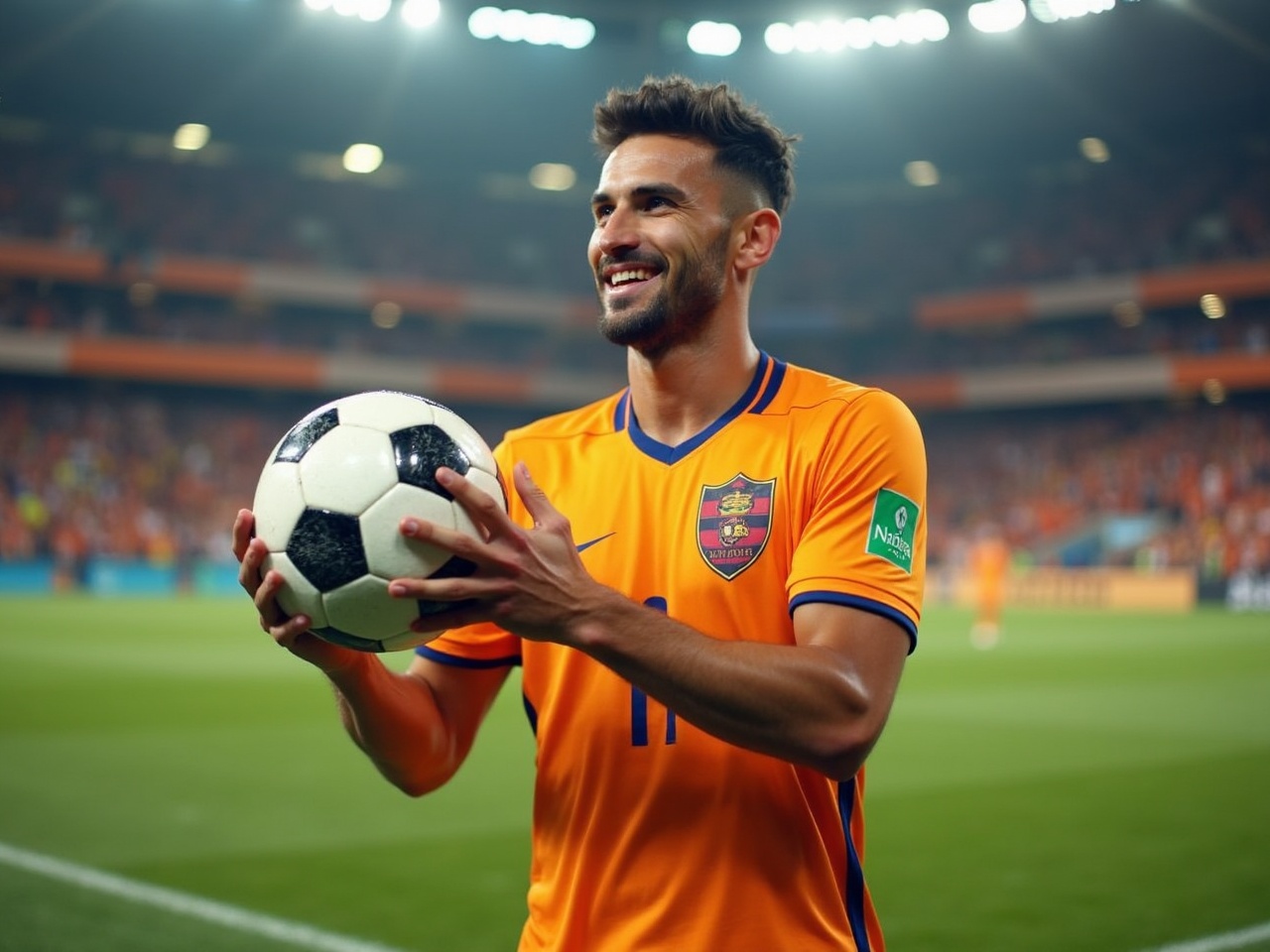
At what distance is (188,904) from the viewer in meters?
5.44

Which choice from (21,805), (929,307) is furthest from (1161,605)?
(21,805)

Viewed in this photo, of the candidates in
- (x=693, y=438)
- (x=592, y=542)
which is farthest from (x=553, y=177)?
(x=592, y=542)

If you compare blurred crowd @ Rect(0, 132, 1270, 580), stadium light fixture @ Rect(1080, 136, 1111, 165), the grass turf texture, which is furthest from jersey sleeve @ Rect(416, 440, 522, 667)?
stadium light fixture @ Rect(1080, 136, 1111, 165)

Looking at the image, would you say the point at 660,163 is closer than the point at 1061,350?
Yes

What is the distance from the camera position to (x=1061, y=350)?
1767 inches

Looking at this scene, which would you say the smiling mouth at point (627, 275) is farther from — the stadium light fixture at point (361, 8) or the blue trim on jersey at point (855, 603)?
the stadium light fixture at point (361, 8)

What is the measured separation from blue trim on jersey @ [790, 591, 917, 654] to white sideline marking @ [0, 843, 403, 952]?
3.24 metres

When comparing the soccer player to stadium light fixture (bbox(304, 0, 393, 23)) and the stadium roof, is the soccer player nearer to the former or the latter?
the stadium roof

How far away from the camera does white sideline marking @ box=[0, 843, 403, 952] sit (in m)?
5.03

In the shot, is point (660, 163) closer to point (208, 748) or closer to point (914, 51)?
point (208, 748)

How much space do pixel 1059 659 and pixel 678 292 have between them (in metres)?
16.0

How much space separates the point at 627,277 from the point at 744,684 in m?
0.95

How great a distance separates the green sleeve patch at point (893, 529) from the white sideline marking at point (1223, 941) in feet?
11.0

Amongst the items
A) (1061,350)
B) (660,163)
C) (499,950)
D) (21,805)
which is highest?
(1061,350)
